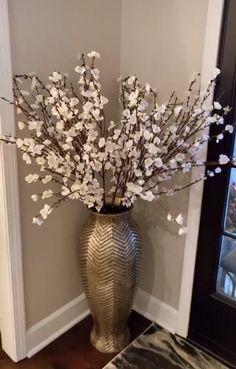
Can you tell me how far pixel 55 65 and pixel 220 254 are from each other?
1.17 m

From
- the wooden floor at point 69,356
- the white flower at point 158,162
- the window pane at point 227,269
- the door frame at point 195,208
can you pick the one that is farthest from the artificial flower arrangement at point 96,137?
the wooden floor at point 69,356

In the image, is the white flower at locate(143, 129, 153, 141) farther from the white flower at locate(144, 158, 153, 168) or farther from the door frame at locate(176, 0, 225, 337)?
the door frame at locate(176, 0, 225, 337)

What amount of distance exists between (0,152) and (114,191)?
506 millimetres

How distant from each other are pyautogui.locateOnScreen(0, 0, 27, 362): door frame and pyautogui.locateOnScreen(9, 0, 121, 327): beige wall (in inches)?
1.9

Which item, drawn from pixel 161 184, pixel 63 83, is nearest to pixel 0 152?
pixel 63 83

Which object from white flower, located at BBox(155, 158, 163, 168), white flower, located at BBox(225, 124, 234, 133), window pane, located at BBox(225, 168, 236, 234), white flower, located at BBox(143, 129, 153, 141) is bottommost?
window pane, located at BBox(225, 168, 236, 234)

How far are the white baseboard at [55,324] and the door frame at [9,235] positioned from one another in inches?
2.2

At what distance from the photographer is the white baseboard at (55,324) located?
6.15ft

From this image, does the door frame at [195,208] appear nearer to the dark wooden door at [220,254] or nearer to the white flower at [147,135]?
the dark wooden door at [220,254]

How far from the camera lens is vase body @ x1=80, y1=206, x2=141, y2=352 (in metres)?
1.67

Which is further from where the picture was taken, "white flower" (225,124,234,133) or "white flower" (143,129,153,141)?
"white flower" (225,124,234,133)

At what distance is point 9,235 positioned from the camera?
5.27 feet

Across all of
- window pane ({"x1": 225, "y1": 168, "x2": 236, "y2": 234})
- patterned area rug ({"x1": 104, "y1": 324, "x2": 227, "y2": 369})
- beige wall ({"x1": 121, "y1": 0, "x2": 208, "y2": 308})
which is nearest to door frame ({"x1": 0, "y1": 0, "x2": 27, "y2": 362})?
patterned area rug ({"x1": 104, "y1": 324, "x2": 227, "y2": 369})

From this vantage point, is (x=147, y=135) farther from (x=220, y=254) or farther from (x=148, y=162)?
(x=220, y=254)
